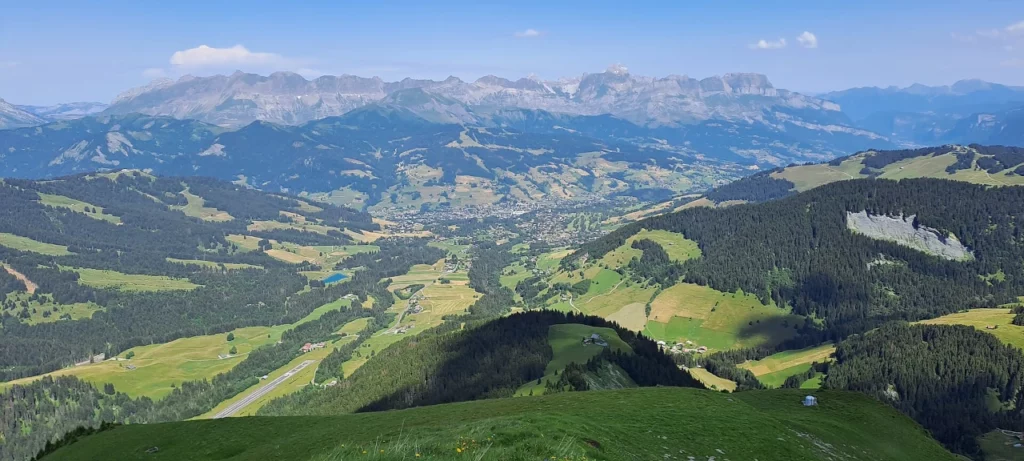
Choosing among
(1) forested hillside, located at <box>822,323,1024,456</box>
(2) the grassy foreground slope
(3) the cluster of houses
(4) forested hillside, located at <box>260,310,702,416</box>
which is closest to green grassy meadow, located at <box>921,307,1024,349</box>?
(1) forested hillside, located at <box>822,323,1024,456</box>

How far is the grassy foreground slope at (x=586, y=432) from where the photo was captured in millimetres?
41281

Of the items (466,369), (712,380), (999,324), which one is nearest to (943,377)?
(999,324)

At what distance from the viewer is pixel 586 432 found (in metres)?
44.6

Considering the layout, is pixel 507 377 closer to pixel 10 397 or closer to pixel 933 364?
pixel 933 364

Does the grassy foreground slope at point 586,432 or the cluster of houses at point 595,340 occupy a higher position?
the grassy foreground slope at point 586,432

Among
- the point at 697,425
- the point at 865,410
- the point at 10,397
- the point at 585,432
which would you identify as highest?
the point at 585,432

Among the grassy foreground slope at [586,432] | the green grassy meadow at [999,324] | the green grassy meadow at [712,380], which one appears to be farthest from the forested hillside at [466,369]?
the green grassy meadow at [999,324]

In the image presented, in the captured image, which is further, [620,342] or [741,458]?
[620,342]

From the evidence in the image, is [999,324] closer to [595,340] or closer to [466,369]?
[595,340]

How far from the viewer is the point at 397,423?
7281 centimetres

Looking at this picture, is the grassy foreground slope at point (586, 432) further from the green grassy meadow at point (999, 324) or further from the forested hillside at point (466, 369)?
the green grassy meadow at point (999, 324)

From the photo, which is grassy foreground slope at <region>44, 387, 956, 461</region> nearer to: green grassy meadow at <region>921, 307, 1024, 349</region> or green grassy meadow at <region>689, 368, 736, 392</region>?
green grassy meadow at <region>689, 368, 736, 392</region>

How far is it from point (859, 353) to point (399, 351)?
142 metres

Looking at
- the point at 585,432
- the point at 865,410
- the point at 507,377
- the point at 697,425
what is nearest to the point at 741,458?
the point at 697,425
